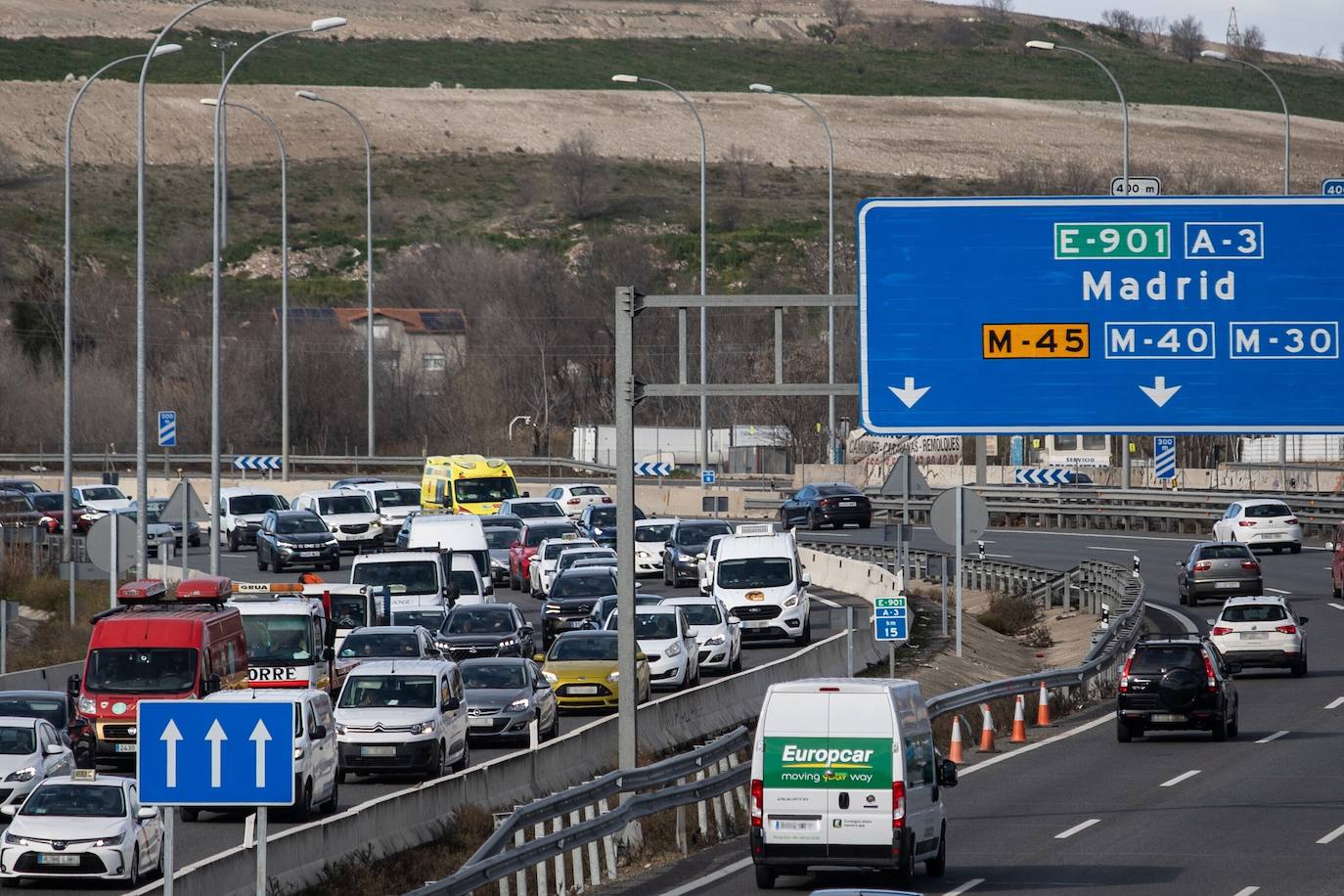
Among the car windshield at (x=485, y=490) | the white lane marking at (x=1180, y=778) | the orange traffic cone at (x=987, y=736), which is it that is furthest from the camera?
the car windshield at (x=485, y=490)

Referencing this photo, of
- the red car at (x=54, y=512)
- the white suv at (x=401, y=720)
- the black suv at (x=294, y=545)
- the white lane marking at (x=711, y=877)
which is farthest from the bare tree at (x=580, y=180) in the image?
the white lane marking at (x=711, y=877)

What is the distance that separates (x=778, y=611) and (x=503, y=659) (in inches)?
471

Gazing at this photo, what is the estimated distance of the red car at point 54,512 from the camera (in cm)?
6134

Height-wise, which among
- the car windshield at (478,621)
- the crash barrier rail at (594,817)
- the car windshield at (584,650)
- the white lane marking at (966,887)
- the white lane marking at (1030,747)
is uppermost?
the car windshield at (478,621)

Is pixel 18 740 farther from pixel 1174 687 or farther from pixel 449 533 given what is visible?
pixel 449 533

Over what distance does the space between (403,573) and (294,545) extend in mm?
12665

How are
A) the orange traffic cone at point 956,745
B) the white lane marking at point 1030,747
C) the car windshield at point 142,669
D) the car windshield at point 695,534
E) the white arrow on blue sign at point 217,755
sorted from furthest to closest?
the car windshield at point 695,534
the orange traffic cone at point 956,745
the white lane marking at point 1030,747
the car windshield at point 142,669
the white arrow on blue sign at point 217,755

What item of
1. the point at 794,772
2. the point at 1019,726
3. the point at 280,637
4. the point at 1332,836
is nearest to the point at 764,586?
the point at 1019,726

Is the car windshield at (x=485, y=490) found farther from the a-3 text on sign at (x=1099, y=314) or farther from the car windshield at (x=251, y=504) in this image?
the a-3 text on sign at (x=1099, y=314)

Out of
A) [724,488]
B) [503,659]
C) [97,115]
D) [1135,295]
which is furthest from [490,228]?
[1135,295]

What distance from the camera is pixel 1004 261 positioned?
68.0 ft

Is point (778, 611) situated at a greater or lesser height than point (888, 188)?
lesser

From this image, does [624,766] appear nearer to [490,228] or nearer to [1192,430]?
[1192,430]

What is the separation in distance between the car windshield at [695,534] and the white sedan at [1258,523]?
1363 centimetres
